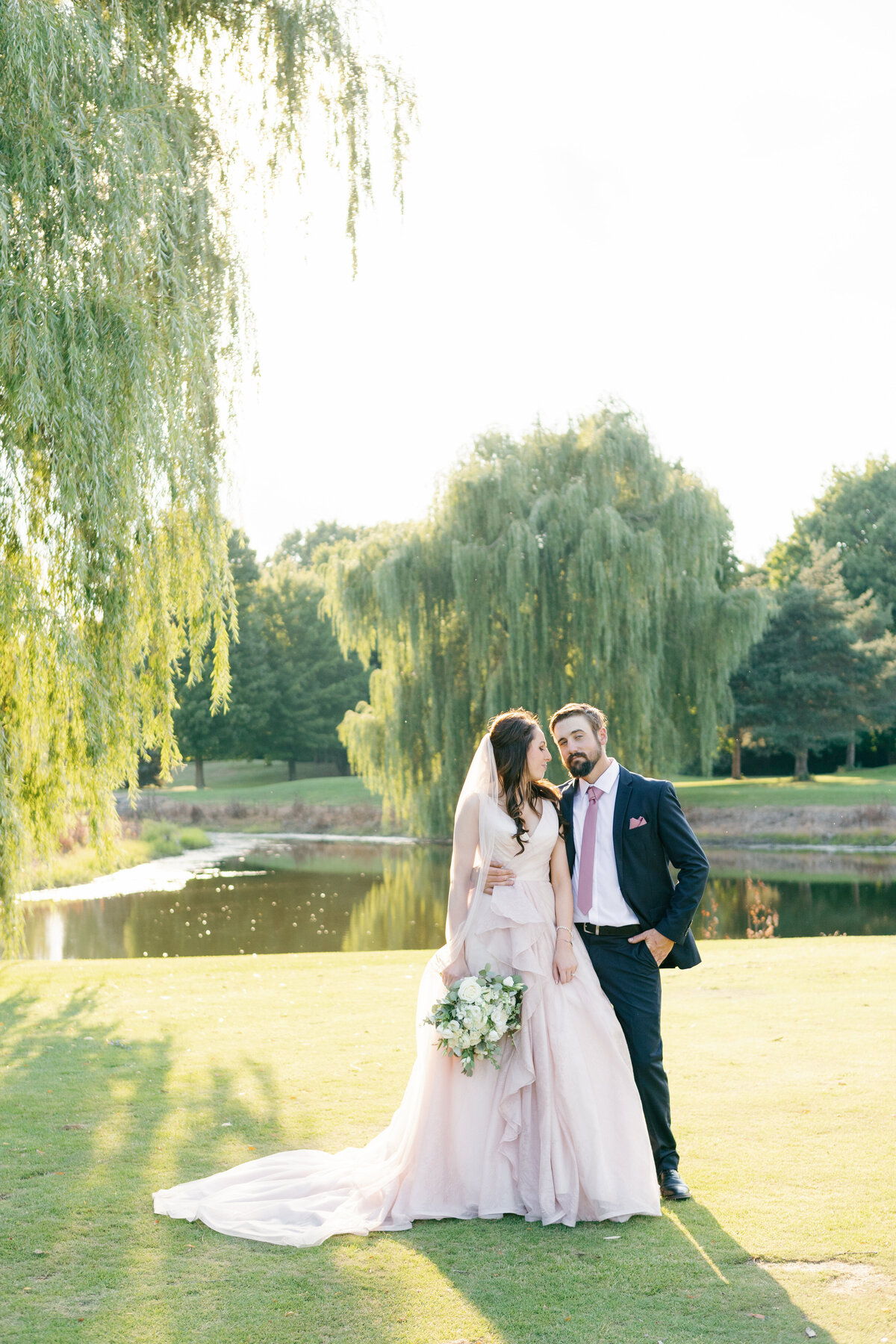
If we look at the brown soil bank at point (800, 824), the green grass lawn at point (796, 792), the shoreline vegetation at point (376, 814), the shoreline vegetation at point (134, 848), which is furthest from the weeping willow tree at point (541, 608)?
the green grass lawn at point (796, 792)

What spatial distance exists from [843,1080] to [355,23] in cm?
846

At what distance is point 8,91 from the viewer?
20.4ft

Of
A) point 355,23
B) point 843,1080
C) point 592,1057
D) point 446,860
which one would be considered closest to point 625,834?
point 592,1057

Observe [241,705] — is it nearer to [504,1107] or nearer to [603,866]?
[603,866]

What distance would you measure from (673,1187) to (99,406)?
16.4 ft

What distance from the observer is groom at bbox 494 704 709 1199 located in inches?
168

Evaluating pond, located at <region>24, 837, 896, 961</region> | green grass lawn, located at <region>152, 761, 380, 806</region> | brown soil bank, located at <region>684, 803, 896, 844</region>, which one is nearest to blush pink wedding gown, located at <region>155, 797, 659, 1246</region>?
pond, located at <region>24, 837, 896, 961</region>

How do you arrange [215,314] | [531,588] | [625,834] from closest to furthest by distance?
[625,834] → [215,314] → [531,588]

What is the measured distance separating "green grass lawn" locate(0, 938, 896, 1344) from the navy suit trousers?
0.25m

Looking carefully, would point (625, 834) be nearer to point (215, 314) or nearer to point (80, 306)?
point (80, 306)

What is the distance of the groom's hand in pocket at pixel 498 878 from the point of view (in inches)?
168

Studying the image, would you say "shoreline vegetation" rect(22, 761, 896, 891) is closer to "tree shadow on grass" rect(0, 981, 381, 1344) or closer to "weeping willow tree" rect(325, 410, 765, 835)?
"weeping willow tree" rect(325, 410, 765, 835)

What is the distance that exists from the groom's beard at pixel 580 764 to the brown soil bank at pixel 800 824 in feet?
76.8

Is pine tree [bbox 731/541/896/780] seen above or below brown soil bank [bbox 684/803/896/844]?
above
